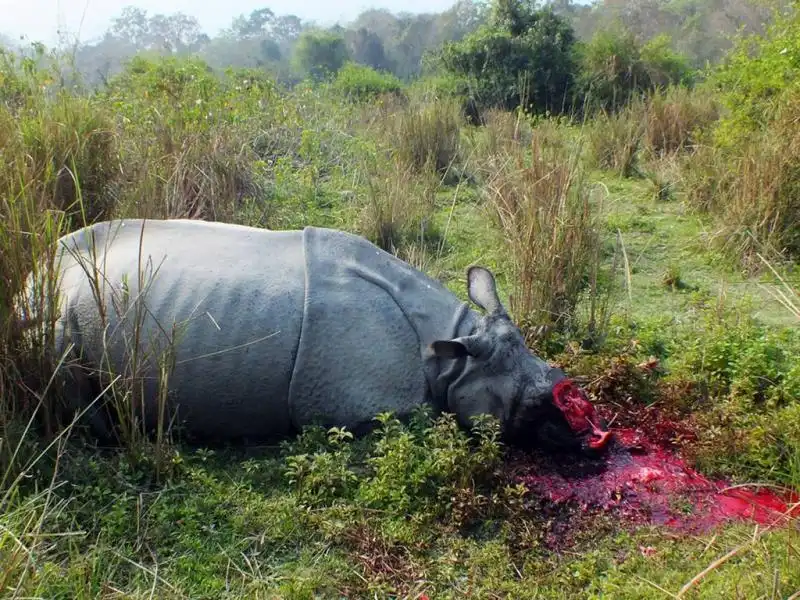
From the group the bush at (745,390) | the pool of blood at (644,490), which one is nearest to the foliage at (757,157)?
the bush at (745,390)

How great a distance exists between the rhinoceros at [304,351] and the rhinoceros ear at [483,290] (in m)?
0.07

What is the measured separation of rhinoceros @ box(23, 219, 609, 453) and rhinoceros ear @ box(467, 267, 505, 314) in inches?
2.8

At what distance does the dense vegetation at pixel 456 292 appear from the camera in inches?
120

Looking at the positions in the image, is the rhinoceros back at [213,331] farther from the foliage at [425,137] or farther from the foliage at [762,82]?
the foliage at [425,137]

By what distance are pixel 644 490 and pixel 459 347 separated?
1.04 m

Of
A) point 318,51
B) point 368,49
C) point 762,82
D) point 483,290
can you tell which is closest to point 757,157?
point 762,82

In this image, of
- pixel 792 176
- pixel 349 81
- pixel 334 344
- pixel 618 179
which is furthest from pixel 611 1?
pixel 334 344

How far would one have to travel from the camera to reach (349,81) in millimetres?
20141

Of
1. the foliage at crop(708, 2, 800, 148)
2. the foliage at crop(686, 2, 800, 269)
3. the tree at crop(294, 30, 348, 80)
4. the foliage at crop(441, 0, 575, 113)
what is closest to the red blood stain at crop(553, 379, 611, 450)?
the foliage at crop(686, 2, 800, 269)

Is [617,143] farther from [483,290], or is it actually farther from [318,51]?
[318,51]

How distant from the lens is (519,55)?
16.7 metres

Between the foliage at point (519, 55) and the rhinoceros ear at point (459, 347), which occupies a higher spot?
the foliage at point (519, 55)

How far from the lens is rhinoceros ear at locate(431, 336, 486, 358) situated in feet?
12.0

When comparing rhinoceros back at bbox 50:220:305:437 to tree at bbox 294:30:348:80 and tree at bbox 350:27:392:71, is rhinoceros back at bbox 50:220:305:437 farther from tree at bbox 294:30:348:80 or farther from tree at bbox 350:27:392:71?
tree at bbox 350:27:392:71
